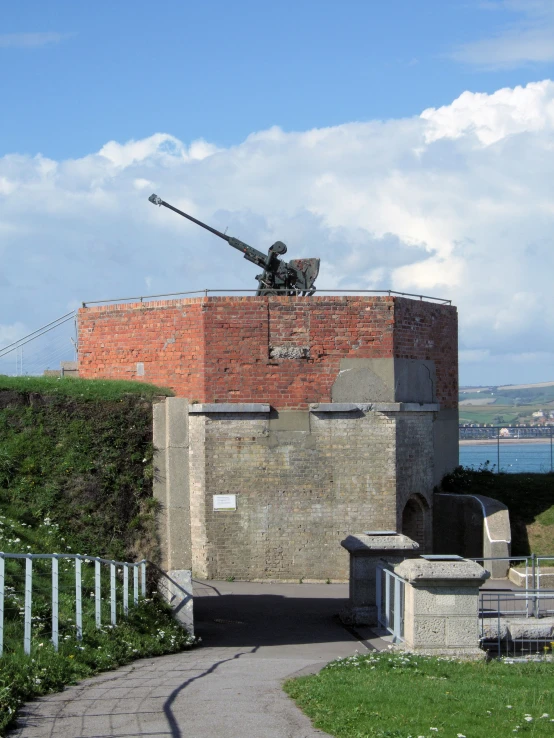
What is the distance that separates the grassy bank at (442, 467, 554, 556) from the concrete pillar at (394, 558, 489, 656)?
1136 cm

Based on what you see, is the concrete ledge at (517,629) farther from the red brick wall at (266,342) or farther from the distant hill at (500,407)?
the distant hill at (500,407)

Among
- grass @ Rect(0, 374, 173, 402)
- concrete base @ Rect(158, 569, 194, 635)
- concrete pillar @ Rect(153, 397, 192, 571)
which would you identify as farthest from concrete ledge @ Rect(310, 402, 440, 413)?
concrete base @ Rect(158, 569, 194, 635)

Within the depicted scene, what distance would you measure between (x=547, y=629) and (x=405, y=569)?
10.3 ft

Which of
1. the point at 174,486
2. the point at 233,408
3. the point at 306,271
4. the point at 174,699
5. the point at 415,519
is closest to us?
the point at 174,699

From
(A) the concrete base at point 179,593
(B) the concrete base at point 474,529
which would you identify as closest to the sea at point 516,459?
(B) the concrete base at point 474,529

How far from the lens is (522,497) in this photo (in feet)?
79.6

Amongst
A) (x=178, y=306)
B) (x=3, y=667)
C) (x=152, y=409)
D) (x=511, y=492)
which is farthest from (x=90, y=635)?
(x=511, y=492)

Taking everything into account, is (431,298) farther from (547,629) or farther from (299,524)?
(547,629)

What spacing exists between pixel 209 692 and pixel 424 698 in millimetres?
1959

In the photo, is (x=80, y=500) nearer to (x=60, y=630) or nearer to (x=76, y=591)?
(x=76, y=591)

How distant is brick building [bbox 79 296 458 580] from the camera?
813 inches

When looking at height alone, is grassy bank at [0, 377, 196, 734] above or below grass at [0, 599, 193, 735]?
above

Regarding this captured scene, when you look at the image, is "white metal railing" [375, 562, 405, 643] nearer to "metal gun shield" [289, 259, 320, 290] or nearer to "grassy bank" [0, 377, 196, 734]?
"grassy bank" [0, 377, 196, 734]

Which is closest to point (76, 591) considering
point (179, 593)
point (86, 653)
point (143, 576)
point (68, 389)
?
point (86, 653)
